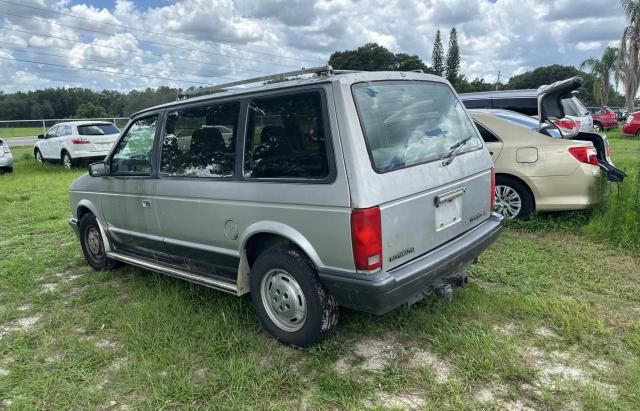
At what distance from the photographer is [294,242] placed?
3.04 m

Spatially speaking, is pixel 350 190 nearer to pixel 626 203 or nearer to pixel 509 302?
pixel 509 302

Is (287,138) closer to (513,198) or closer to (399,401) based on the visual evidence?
(399,401)

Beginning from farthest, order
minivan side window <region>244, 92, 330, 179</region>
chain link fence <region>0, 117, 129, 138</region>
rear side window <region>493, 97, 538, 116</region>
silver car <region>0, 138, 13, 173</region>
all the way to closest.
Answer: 1. chain link fence <region>0, 117, 129, 138</region>
2. silver car <region>0, 138, 13, 173</region>
3. rear side window <region>493, 97, 538, 116</region>
4. minivan side window <region>244, 92, 330, 179</region>

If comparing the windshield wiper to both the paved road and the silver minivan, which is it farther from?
the paved road

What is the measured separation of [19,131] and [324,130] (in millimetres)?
31015

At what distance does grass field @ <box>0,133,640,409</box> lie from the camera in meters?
2.73

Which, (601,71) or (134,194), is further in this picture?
(601,71)

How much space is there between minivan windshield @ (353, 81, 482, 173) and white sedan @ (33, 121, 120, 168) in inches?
514

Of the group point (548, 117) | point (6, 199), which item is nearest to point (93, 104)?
point (6, 199)

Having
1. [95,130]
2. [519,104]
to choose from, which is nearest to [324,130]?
[519,104]

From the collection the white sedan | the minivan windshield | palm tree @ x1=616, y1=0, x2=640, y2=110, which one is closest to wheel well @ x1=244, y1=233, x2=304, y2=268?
the minivan windshield

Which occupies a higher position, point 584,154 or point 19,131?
point 19,131

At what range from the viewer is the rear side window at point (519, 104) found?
7758 mm

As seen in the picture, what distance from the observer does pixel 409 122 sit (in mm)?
3215
